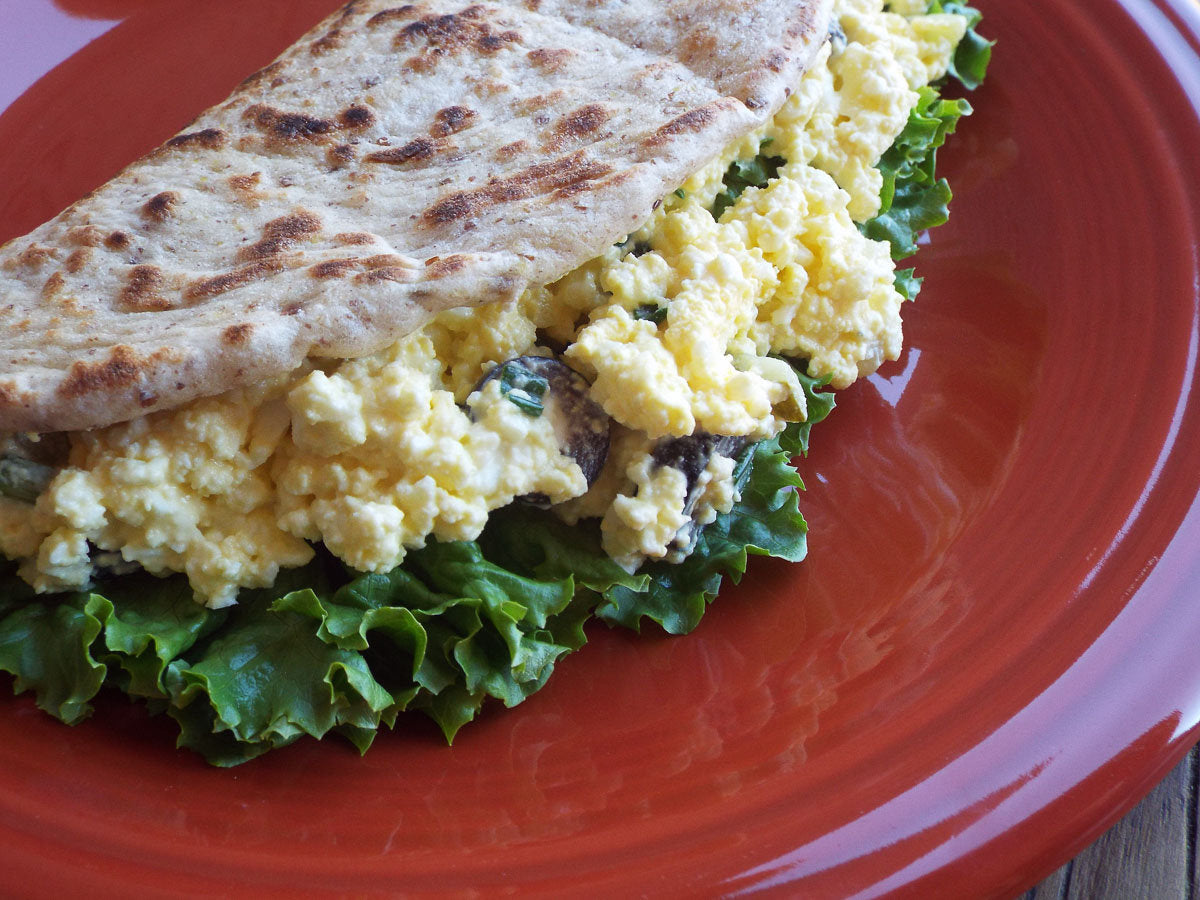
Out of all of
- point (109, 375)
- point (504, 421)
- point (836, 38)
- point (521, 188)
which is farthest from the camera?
point (836, 38)

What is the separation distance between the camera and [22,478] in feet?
7.96

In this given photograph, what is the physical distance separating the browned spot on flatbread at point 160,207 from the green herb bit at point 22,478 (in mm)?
604

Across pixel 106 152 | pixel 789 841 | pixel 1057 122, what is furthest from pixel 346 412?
pixel 1057 122

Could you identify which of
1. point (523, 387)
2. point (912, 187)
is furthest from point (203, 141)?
point (912, 187)

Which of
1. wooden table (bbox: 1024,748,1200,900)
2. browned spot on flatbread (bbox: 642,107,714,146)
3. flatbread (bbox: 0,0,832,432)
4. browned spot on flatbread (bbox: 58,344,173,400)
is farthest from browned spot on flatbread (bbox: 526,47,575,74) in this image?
wooden table (bbox: 1024,748,1200,900)

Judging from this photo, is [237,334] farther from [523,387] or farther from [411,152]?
[411,152]

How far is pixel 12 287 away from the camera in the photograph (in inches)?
103

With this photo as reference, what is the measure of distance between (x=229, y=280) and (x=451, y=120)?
0.71 m

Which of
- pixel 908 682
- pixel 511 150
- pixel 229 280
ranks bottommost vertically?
pixel 908 682

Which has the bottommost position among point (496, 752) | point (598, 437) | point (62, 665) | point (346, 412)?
point (496, 752)

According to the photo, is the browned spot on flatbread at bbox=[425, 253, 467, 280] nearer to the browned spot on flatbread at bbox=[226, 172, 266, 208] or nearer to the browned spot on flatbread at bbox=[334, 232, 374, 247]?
the browned spot on flatbread at bbox=[334, 232, 374, 247]

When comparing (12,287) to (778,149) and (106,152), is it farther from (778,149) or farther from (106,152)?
(778,149)

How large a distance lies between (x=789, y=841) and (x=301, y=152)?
1.86 metres

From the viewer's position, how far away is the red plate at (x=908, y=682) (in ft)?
7.36
